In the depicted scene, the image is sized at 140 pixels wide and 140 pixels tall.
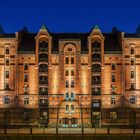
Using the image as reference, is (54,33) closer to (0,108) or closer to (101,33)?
(101,33)

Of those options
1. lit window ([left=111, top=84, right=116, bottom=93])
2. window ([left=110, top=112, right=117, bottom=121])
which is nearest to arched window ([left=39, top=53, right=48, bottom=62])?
lit window ([left=111, top=84, right=116, bottom=93])

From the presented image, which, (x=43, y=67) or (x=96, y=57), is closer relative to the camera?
(x=43, y=67)

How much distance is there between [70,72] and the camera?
3693 inches

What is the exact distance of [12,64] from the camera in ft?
306

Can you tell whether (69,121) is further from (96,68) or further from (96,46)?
(96,46)

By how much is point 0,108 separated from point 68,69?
13.6 metres

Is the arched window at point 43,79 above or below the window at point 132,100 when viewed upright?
above

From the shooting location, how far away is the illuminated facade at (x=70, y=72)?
92250mm

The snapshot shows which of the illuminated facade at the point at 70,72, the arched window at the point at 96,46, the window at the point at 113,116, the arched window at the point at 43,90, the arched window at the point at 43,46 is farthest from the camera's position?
the arched window at the point at 96,46

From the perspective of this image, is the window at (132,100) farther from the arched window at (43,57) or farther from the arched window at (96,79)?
the arched window at (43,57)

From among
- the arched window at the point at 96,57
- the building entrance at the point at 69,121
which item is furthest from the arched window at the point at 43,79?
the arched window at the point at 96,57

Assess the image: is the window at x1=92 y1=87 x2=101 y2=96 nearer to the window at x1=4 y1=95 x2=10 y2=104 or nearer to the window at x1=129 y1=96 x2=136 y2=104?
the window at x1=129 y1=96 x2=136 y2=104

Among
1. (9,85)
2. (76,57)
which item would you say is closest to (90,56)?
(76,57)

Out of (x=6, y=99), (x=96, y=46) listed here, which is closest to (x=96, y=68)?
(x=96, y=46)
